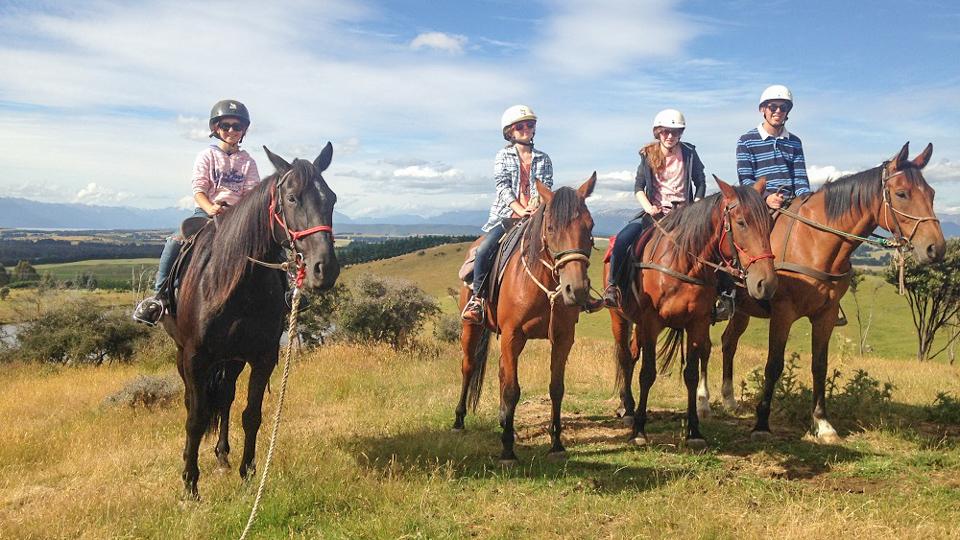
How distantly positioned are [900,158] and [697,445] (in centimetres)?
373

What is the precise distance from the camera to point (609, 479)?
5.75 meters

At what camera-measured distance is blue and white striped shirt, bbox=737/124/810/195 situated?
305 inches

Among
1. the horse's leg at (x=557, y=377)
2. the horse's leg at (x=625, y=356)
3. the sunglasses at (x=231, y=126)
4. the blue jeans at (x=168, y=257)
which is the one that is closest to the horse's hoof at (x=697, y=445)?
the horse's leg at (x=625, y=356)

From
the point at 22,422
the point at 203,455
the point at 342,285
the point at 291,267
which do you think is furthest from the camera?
the point at 342,285

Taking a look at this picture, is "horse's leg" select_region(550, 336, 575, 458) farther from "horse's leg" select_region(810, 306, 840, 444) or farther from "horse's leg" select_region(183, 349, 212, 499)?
"horse's leg" select_region(183, 349, 212, 499)

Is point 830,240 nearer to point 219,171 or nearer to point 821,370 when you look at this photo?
point 821,370

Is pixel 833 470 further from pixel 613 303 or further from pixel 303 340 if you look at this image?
pixel 303 340

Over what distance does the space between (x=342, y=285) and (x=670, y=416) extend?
13.8 metres

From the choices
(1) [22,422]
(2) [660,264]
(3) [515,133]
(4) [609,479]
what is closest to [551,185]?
(3) [515,133]

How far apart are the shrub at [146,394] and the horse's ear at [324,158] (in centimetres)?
679

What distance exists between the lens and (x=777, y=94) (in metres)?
7.56

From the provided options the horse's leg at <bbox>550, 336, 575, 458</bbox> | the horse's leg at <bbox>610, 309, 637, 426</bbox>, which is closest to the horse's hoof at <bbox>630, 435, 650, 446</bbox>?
the horse's leg at <bbox>610, 309, 637, 426</bbox>

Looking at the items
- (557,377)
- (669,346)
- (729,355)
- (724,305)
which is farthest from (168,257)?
(729,355)

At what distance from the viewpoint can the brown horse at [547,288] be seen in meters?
5.39
